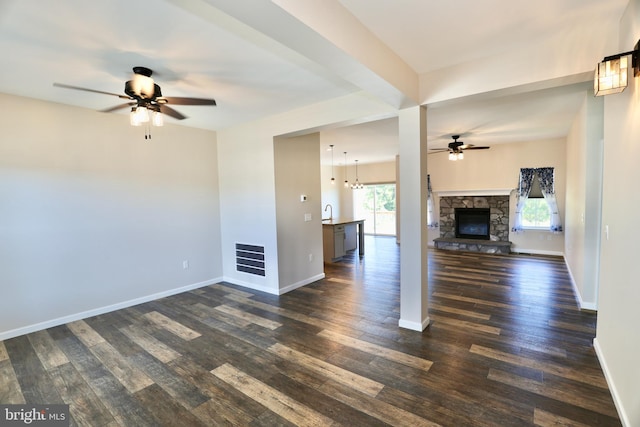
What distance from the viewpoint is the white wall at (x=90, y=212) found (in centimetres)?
326

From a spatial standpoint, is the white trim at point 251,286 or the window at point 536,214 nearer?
the white trim at point 251,286

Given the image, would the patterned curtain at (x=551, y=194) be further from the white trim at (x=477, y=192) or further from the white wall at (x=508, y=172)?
the white trim at (x=477, y=192)

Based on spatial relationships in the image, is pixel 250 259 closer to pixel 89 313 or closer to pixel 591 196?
pixel 89 313

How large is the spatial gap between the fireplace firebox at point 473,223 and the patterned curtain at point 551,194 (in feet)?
4.18

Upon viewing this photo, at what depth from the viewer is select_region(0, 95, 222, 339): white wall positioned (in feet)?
10.7

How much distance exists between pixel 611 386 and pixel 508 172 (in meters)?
6.09

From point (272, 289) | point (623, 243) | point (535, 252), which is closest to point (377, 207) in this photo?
point (535, 252)

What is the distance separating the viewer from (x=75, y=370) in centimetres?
260

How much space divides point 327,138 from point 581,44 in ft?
13.7

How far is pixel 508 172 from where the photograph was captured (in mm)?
7180

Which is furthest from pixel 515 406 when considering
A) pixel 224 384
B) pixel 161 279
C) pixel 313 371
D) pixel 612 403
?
pixel 161 279

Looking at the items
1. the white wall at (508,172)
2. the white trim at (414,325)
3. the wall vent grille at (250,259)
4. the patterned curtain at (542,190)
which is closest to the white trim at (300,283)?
the wall vent grille at (250,259)

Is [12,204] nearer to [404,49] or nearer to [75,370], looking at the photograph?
[75,370]

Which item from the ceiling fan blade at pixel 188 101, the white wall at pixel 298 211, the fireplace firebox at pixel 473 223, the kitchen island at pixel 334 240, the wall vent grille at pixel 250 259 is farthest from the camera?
the fireplace firebox at pixel 473 223
